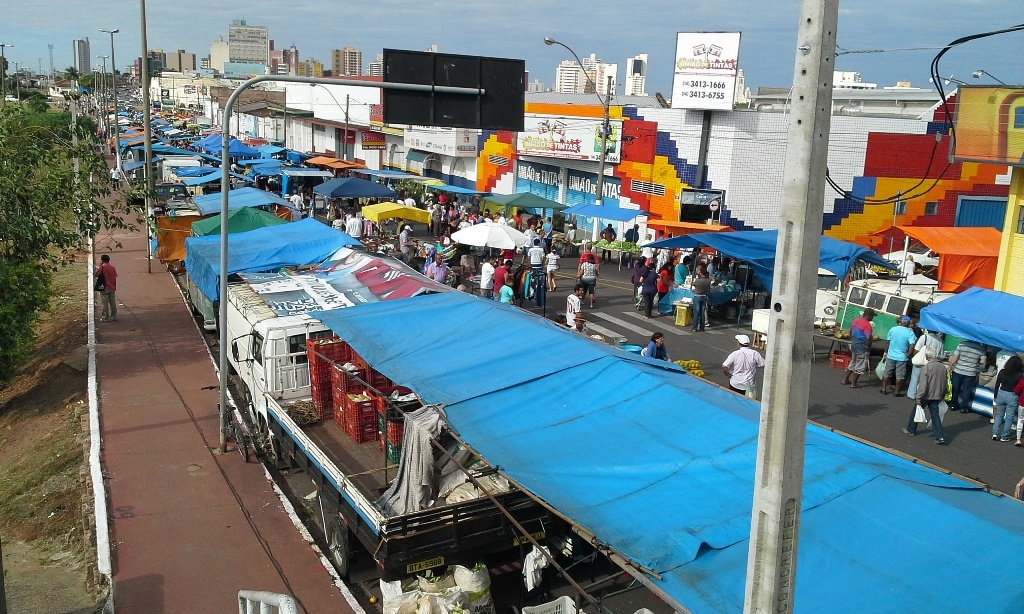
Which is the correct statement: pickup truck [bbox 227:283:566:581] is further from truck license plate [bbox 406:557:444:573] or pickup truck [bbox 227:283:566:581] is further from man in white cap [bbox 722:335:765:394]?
man in white cap [bbox 722:335:765:394]

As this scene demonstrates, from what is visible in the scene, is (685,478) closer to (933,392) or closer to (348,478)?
(348,478)

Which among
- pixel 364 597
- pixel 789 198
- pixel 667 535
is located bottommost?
pixel 364 597

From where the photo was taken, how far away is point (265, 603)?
5832 millimetres

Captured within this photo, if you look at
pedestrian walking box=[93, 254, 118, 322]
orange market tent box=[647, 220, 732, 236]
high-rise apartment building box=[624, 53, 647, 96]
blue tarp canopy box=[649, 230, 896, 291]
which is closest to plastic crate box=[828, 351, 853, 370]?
blue tarp canopy box=[649, 230, 896, 291]

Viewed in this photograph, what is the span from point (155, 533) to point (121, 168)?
4500 centimetres

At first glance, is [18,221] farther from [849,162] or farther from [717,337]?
[849,162]

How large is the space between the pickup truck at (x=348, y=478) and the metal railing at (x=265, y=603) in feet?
4.78

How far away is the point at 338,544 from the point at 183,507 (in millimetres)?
2846

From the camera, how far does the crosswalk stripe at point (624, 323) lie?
19078 millimetres

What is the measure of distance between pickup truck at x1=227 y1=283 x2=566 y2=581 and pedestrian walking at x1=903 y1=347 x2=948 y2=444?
24.7 feet

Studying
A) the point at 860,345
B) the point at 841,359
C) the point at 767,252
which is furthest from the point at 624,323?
the point at 860,345

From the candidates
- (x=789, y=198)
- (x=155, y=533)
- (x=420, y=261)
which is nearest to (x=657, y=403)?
(x=789, y=198)

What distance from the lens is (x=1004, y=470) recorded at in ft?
40.2

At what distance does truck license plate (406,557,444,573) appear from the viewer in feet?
25.7
